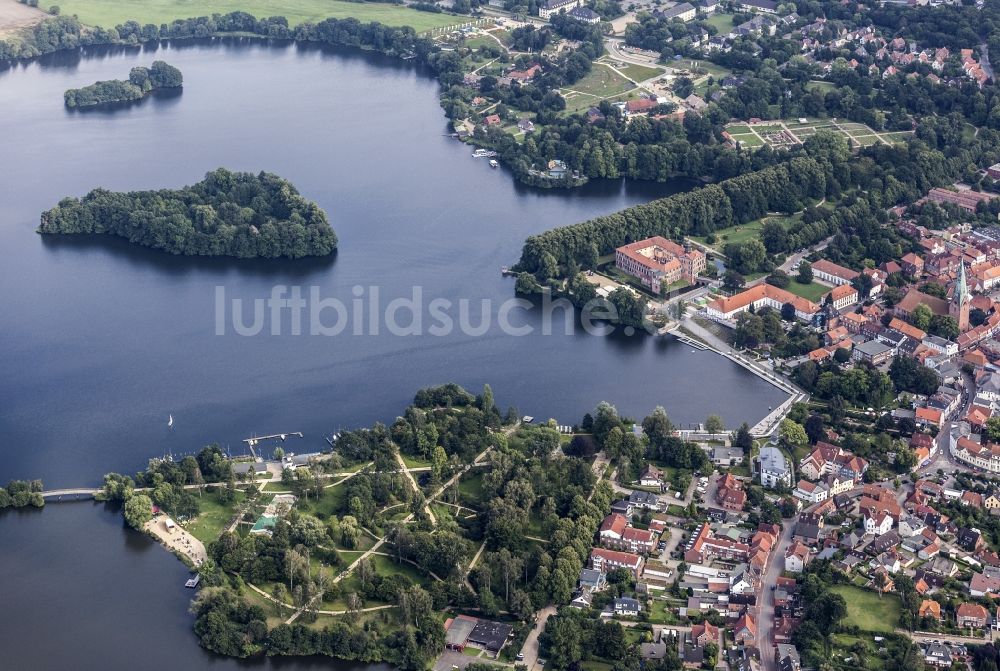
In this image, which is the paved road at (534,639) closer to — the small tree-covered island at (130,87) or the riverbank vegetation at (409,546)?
the riverbank vegetation at (409,546)

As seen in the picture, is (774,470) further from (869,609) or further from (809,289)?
(809,289)

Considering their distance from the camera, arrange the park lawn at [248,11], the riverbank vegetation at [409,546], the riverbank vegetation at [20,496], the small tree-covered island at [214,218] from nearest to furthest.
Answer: the riverbank vegetation at [409,546] < the riverbank vegetation at [20,496] < the small tree-covered island at [214,218] < the park lawn at [248,11]

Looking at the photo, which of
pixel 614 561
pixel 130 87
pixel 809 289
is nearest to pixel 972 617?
pixel 614 561

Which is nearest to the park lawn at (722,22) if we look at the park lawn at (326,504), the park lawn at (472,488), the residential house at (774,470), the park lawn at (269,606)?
the residential house at (774,470)

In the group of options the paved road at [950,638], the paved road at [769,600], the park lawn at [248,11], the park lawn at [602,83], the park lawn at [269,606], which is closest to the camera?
the paved road at [769,600]

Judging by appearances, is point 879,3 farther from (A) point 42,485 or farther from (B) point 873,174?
(A) point 42,485

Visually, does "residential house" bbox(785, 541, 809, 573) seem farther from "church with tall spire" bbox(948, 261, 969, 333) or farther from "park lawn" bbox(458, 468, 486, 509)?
"church with tall spire" bbox(948, 261, 969, 333)

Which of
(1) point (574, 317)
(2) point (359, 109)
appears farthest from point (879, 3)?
(1) point (574, 317)
